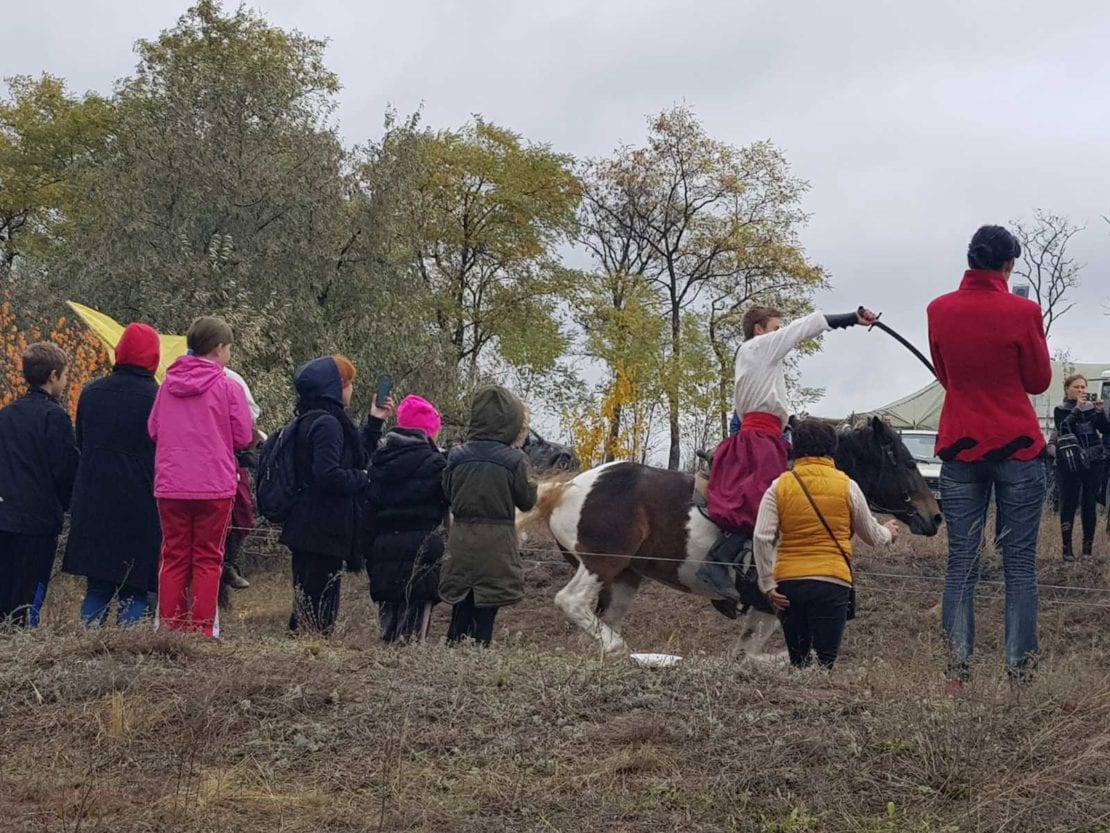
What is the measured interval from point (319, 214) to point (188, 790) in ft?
67.3

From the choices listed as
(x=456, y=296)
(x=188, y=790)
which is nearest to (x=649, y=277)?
(x=456, y=296)

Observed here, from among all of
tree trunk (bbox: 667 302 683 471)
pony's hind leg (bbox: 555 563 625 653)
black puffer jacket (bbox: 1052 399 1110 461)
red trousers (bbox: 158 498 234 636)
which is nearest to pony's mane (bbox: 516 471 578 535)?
pony's hind leg (bbox: 555 563 625 653)

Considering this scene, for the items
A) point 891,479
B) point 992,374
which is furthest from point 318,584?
point 992,374

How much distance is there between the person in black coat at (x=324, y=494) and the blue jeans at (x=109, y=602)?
86cm

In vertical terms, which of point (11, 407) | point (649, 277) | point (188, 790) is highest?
point (649, 277)

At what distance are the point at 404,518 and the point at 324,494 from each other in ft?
1.66

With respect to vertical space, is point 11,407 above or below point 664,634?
above

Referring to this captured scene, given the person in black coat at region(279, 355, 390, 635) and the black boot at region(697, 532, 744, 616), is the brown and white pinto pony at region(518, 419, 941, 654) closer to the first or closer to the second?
the black boot at region(697, 532, 744, 616)

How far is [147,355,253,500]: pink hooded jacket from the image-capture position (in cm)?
745

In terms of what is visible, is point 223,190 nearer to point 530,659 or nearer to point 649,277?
point 530,659

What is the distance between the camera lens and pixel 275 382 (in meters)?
21.4

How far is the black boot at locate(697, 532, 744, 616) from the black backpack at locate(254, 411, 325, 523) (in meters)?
2.65

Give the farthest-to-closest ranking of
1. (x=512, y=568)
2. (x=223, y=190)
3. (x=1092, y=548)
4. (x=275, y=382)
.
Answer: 1. (x=223, y=190)
2. (x=275, y=382)
3. (x=1092, y=548)
4. (x=512, y=568)

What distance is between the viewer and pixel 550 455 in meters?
30.2
